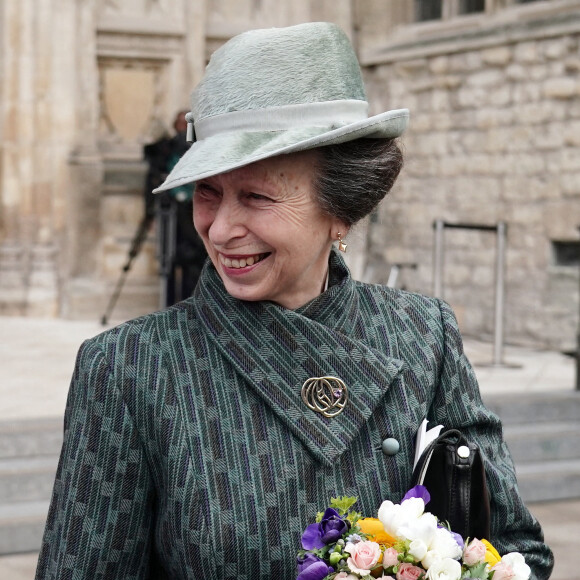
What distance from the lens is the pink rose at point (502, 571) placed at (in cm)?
151

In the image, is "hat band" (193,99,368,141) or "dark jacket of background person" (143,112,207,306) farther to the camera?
"dark jacket of background person" (143,112,207,306)

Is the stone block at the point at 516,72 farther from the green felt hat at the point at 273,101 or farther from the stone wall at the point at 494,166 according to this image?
the green felt hat at the point at 273,101

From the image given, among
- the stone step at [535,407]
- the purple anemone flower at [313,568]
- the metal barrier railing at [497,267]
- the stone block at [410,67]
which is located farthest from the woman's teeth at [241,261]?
the stone block at [410,67]

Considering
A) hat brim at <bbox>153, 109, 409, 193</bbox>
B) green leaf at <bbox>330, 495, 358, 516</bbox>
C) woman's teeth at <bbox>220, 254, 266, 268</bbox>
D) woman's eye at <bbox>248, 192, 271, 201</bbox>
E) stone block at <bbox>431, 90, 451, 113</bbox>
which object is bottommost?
green leaf at <bbox>330, 495, 358, 516</bbox>

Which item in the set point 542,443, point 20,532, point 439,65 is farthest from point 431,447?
point 439,65

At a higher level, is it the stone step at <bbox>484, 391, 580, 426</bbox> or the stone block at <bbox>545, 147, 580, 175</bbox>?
the stone block at <bbox>545, 147, 580, 175</bbox>

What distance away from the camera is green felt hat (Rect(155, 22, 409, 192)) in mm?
1611

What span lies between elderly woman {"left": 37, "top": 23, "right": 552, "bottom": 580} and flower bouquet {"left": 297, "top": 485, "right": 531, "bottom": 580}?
0.13 m

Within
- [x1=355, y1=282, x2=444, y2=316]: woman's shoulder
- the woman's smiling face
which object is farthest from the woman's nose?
[x1=355, y1=282, x2=444, y2=316]: woman's shoulder

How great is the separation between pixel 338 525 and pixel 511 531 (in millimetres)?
385

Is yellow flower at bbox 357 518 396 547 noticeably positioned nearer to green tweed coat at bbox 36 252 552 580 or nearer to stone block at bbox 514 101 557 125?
green tweed coat at bbox 36 252 552 580

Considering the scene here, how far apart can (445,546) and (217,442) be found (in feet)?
1.08

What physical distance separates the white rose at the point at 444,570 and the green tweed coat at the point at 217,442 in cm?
23

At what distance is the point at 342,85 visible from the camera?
1.67 metres
